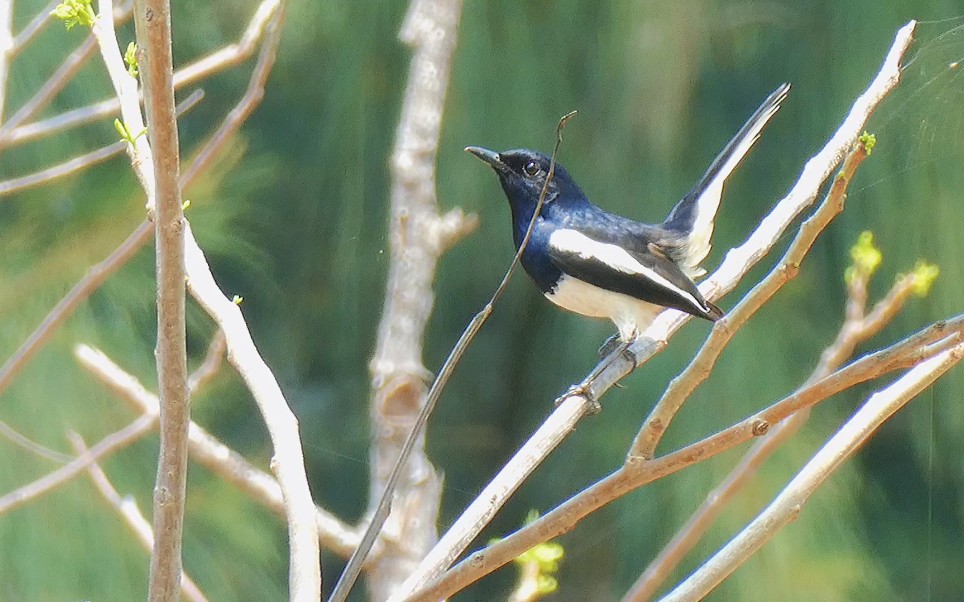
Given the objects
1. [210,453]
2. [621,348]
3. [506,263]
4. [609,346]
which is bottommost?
[210,453]

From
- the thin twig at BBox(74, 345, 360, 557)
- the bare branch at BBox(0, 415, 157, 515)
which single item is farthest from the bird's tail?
the bare branch at BBox(0, 415, 157, 515)

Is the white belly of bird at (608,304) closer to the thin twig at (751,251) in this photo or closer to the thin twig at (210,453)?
the thin twig at (751,251)

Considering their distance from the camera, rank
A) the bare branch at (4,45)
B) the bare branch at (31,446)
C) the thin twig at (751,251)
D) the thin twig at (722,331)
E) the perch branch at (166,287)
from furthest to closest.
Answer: the bare branch at (31,446) → the bare branch at (4,45) → the thin twig at (751,251) → the thin twig at (722,331) → the perch branch at (166,287)

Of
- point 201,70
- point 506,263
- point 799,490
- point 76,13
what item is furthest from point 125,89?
point 506,263

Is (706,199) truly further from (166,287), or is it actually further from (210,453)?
(166,287)

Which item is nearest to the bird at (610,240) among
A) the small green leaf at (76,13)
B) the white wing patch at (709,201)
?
the white wing patch at (709,201)

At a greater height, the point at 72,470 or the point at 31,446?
the point at 31,446
